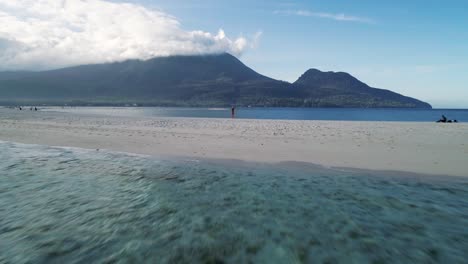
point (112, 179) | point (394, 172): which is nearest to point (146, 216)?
point (112, 179)

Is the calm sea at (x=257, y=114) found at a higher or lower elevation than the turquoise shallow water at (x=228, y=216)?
lower

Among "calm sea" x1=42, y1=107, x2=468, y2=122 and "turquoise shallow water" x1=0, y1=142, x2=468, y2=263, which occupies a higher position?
"turquoise shallow water" x1=0, y1=142, x2=468, y2=263

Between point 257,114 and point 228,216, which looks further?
point 257,114

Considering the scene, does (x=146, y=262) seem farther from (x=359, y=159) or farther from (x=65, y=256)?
(x=359, y=159)

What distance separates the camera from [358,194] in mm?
7633

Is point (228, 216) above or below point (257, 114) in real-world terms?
above

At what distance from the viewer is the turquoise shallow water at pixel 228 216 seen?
470 cm

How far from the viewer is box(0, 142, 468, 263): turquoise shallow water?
4.70 meters

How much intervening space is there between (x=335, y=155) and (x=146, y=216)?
9571 mm

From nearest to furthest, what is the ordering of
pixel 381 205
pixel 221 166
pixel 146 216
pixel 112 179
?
pixel 146 216, pixel 381 205, pixel 112 179, pixel 221 166

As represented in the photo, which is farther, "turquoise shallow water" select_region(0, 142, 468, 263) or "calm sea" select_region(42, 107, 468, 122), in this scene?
"calm sea" select_region(42, 107, 468, 122)

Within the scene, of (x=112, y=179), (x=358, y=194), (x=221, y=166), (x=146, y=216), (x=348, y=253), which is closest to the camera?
(x=348, y=253)

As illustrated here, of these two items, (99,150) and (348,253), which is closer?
(348,253)

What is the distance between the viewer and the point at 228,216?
6.14 meters
